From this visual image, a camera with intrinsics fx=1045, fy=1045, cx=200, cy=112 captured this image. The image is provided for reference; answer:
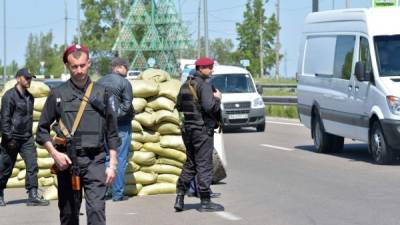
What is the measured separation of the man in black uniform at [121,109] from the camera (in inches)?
556

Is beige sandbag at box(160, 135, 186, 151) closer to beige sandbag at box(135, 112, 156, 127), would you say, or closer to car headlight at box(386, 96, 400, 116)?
beige sandbag at box(135, 112, 156, 127)

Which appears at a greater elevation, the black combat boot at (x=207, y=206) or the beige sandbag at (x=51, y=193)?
the black combat boot at (x=207, y=206)

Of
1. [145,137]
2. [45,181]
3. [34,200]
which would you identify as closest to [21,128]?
[34,200]

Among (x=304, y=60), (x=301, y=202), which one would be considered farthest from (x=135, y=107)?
(x=304, y=60)

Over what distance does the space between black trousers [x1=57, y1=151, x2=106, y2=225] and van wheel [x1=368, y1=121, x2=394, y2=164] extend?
9.87 metres

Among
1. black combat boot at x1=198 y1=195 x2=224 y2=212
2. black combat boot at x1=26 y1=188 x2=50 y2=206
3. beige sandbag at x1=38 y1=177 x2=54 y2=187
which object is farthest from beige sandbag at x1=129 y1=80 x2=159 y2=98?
black combat boot at x1=198 y1=195 x2=224 y2=212

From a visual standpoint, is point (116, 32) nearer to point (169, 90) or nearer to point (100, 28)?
point (100, 28)

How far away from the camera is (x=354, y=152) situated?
2162cm

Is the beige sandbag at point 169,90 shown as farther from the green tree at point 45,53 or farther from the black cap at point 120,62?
the green tree at point 45,53

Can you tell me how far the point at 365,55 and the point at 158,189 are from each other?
5545 mm

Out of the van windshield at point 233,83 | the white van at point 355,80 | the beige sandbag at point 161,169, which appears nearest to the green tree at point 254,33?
the van windshield at point 233,83

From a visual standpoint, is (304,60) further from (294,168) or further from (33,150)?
(33,150)

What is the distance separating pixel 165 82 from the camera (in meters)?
15.9

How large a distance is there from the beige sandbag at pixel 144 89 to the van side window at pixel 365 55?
4605 mm
